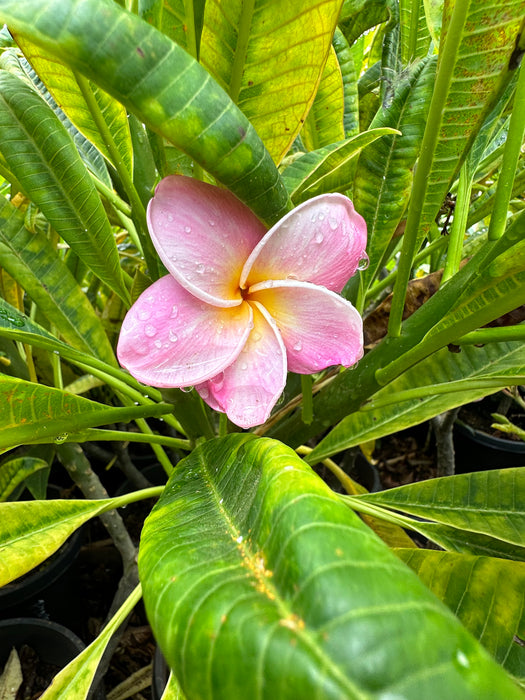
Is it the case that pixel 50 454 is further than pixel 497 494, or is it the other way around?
pixel 50 454

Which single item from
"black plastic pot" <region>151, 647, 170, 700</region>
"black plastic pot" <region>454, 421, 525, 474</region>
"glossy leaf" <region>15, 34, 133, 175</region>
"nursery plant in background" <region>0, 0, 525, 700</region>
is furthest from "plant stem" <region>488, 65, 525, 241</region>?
"black plastic pot" <region>454, 421, 525, 474</region>

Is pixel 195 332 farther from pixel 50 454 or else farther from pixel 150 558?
pixel 50 454

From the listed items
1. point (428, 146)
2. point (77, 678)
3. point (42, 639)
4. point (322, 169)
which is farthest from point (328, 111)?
point (42, 639)

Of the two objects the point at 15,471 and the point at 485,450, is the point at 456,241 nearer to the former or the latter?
the point at 15,471

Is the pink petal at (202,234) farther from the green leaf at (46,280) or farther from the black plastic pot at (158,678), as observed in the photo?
the black plastic pot at (158,678)

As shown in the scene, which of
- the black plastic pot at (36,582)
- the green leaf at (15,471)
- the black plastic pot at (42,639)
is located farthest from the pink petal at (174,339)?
the black plastic pot at (36,582)

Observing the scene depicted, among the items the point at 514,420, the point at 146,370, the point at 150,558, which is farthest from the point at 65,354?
the point at 514,420

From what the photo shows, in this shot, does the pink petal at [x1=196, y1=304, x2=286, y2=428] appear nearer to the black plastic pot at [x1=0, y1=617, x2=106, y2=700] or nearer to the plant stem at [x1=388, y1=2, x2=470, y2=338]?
the plant stem at [x1=388, y1=2, x2=470, y2=338]

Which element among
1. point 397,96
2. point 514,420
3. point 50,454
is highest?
point 397,96
